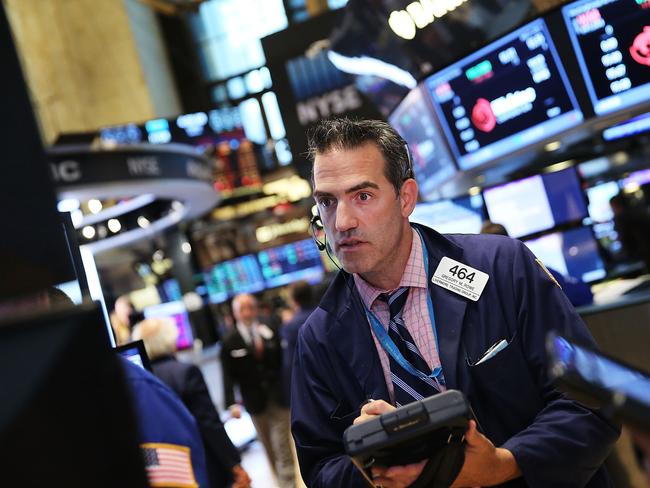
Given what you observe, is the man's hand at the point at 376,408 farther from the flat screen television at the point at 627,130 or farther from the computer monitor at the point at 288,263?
the computer monitor at the point at 288,263

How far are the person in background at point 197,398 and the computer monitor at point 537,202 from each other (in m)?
2.32

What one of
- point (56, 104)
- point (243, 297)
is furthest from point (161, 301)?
point (243, 297)

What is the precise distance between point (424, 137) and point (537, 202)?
94 centimetres

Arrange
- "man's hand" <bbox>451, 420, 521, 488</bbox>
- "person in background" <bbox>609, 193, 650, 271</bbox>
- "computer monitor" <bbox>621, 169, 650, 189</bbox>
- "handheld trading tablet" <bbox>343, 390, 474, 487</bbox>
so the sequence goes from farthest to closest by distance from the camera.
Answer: "computer monitor" <bbox>621, 169, 650, 189</bbox> < "person in background" <bbox>609, 193, 650, 271</bbox> < "man's hand" <bbox>451, 420, 521, 488</bbox> < "handheld trading tablet" <bbox>343, 390, 474, 487</bbox>

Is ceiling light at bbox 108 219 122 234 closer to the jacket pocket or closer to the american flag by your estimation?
the american flag

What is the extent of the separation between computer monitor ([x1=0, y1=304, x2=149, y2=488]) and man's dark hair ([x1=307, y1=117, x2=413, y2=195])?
111cm

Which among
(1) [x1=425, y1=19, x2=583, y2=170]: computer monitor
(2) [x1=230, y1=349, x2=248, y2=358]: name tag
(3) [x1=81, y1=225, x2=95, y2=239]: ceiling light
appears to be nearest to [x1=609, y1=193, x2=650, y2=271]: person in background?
(1) [x1=425, y1=19, x2=583, y2=170]: computer monitor

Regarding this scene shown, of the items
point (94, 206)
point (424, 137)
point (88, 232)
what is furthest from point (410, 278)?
point (94, 206)

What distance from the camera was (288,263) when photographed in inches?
629

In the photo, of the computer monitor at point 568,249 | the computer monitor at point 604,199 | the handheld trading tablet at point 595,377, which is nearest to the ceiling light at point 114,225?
the computer monitor at point 604,199

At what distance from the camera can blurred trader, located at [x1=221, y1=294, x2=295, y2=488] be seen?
6820 millimetres

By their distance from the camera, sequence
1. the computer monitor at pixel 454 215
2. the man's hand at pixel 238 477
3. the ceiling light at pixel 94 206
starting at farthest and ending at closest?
the ceiling light at pixel 94 206
the computer monitor at pixel 454 215
the man's hand at pixel 238 477

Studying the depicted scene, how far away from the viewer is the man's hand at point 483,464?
1424 mm

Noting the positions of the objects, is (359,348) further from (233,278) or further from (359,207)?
(233,278)
